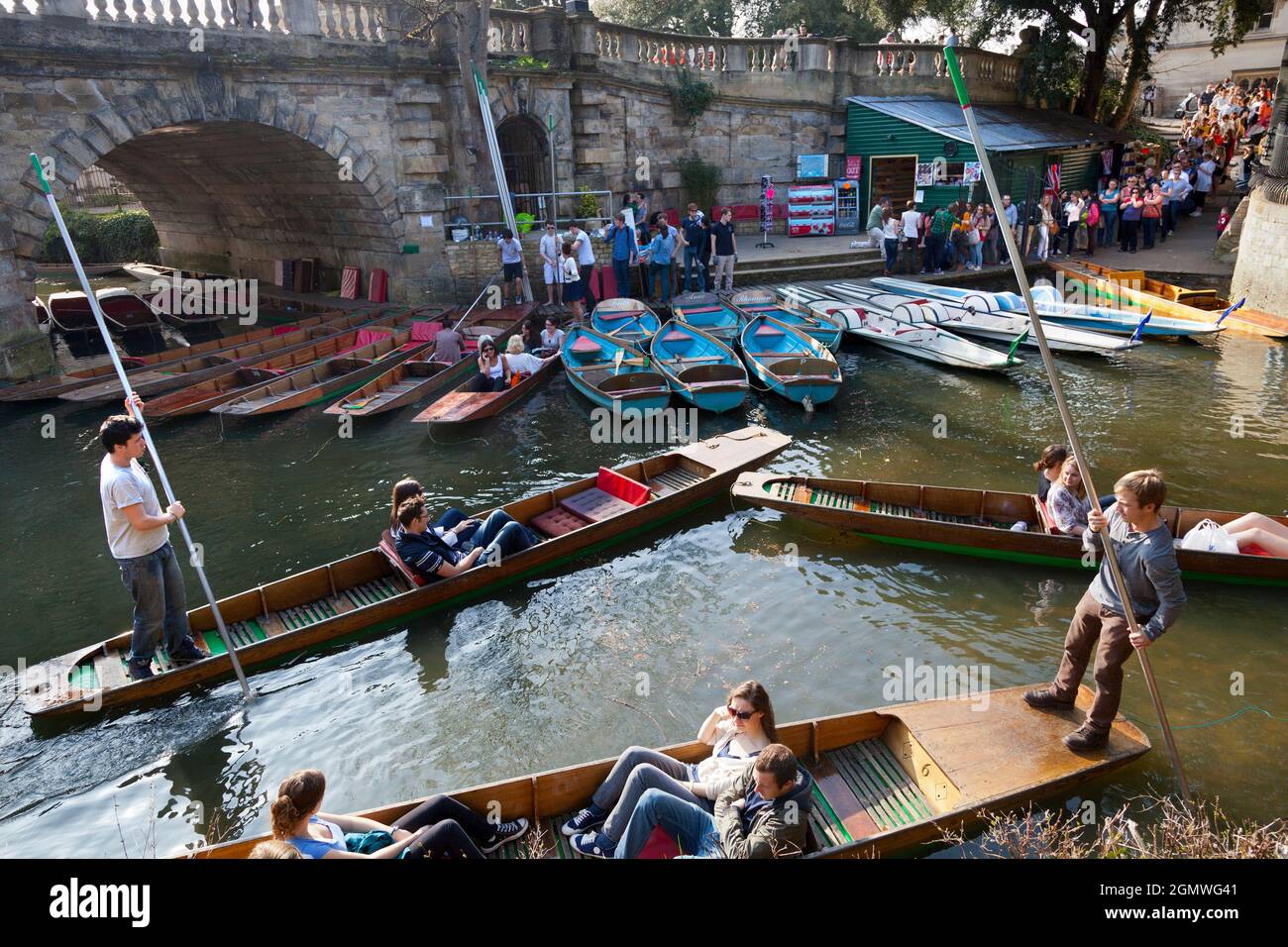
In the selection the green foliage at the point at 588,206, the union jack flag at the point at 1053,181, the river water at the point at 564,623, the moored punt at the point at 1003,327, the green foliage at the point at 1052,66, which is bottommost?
the river water at the point at 564,623

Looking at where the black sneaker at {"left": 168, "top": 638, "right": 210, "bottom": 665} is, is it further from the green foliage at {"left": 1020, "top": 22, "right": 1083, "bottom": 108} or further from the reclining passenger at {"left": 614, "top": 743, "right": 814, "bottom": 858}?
the green foliage at {"left": 1020, "top": 22, "right": 1083, "bottom": 108}

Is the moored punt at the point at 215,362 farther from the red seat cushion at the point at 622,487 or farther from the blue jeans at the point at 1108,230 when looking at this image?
the blue jeans at the point at 1108,230

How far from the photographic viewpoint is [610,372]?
1424 centimetres

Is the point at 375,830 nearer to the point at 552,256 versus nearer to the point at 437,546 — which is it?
the point at 437,546

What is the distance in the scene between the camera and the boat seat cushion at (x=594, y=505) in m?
9.59

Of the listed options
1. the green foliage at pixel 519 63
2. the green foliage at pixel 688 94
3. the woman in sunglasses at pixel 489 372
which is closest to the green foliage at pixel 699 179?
the green foliage at pixel 688 94

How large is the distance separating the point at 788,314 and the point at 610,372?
4.40 m

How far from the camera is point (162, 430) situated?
539 inches

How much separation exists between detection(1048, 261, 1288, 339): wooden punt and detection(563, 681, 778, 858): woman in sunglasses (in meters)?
14.9

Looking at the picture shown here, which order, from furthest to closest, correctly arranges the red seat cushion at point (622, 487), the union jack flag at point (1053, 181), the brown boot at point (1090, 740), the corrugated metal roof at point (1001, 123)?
1. the corrugated metal roof at point (1001, 123)
2. the union jack flag at point (1053, 181)
3. the red seat cushion at point (622, 487)
4. the brown boot at point (1090, 740)

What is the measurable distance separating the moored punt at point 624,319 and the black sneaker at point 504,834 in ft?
38.8

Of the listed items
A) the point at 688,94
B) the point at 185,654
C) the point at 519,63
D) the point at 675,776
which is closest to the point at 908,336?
the point at 688,94

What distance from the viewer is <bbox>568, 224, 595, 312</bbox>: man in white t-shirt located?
17.9 m

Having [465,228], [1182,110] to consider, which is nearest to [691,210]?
[465,228]
